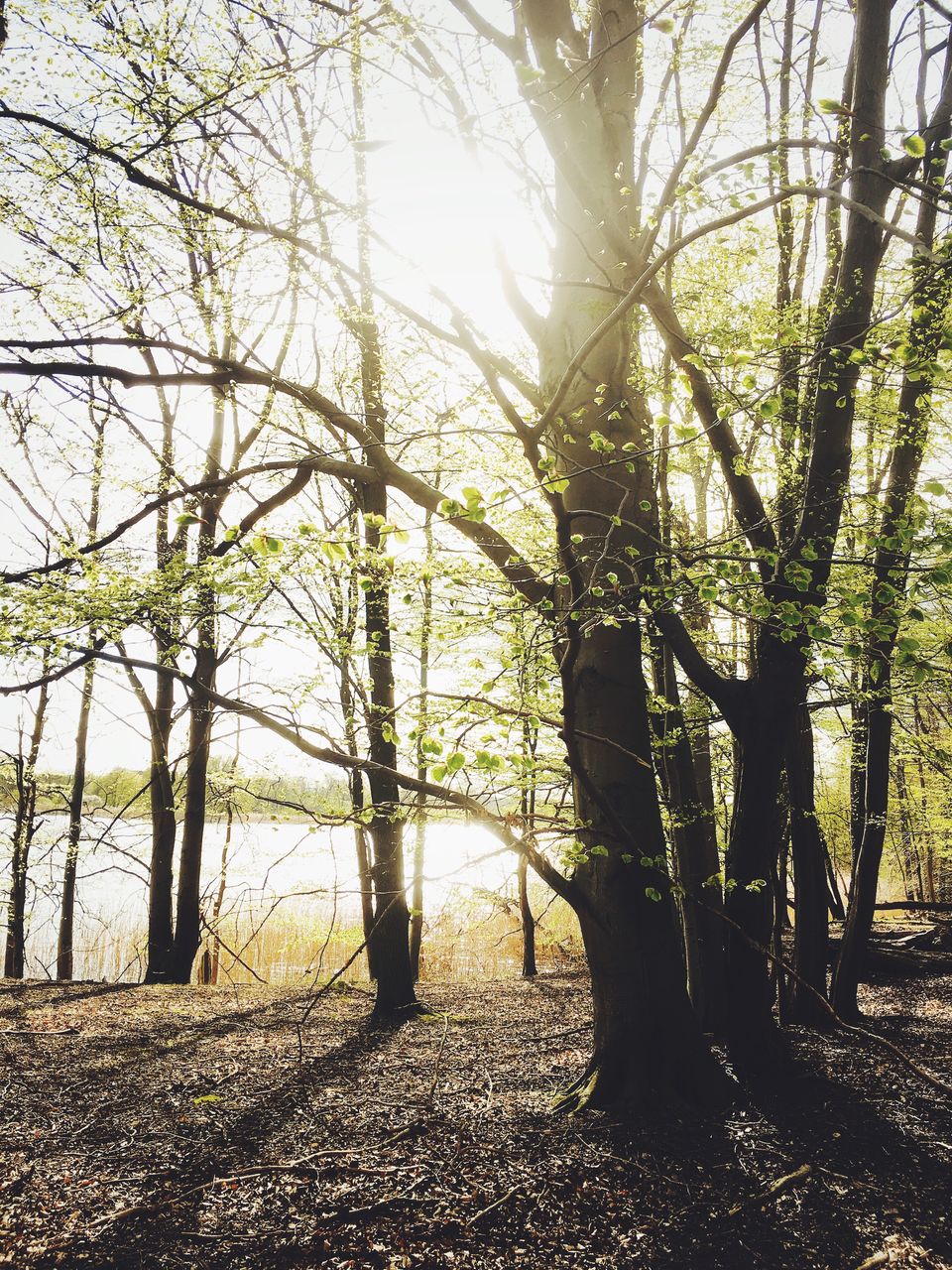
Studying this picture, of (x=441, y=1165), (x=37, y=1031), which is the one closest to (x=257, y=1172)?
(x=441, y=1165)

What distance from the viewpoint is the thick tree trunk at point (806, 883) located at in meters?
5.18

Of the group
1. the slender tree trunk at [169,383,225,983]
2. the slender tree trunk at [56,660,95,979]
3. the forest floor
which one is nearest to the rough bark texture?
the forest floor

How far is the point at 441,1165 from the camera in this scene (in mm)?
3121

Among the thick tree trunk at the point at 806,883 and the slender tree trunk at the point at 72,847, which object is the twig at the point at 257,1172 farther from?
the slender tree trunk at the point at 72,847

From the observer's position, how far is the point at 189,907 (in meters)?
9.25

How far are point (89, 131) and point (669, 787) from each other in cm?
618

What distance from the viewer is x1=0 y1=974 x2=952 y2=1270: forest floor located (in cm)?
252

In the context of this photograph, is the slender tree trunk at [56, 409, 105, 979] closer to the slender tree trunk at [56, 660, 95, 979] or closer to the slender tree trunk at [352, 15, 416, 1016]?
the slender tree trunk at [56, 660, 95, 979]

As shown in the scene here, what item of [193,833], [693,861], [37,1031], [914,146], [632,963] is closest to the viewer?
[914,146]

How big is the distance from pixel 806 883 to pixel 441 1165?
354 cm

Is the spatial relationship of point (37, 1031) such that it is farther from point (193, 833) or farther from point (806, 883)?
point (806, 883)

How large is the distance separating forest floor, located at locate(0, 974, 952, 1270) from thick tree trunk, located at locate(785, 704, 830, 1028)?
0.61 metres

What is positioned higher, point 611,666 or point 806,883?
point 611,666

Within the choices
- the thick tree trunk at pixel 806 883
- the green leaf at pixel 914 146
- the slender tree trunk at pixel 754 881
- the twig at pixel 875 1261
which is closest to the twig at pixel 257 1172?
the twig at pixel 875 1261
